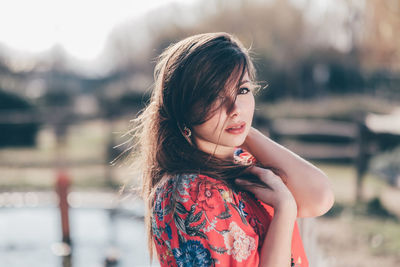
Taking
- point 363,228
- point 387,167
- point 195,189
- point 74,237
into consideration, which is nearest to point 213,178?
point 195,189

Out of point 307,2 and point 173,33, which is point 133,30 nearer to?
point 173,33

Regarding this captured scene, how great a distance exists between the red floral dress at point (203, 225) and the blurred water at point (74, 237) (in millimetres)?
2847

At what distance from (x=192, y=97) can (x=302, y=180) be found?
500 millimetres

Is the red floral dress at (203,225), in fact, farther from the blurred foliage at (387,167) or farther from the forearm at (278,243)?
the blurred foliage at (387,167)

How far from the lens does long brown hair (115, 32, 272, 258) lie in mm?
1181

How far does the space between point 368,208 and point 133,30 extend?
29.9 metres

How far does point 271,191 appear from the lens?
4.11ft

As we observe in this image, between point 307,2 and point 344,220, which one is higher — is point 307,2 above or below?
above

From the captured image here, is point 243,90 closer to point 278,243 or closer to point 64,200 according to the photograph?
point 278,243

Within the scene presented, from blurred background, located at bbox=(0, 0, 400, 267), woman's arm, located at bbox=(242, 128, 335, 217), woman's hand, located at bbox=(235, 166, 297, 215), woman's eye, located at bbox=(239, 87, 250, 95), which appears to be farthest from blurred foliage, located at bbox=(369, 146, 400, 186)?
woman's eye, located at bbox=(239, 87, 250, 95)

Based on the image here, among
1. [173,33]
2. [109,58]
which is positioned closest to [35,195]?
[173,33]

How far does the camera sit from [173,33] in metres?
21.0

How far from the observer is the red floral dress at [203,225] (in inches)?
42.7

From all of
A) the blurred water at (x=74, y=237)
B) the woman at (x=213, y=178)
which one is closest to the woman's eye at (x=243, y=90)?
the woman at (x=213, y=178)
